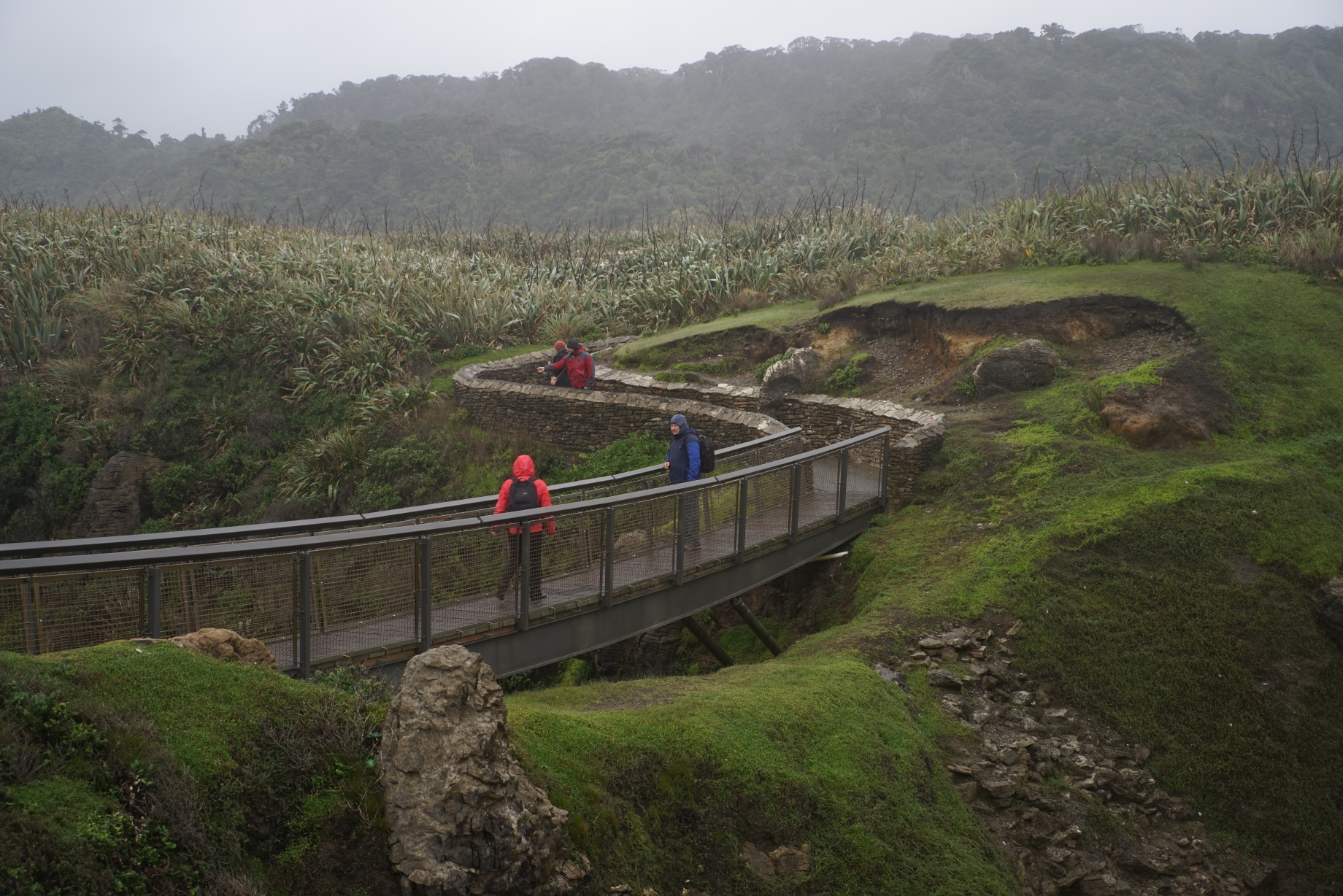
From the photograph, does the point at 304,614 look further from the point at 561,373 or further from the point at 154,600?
the point at 561,373

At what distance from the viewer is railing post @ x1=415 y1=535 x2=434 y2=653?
23.1ft

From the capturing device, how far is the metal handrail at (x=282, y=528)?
244 inches

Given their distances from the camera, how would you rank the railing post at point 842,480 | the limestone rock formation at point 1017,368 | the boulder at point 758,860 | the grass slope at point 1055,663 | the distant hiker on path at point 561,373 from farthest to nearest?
1. the distant hiker on path at point 561,373
2. the limestone rock formation at point 1017,368
3. the railing post at point 842,480
4. the grass slope at point 1055,663
5. the boulder at point 758,860

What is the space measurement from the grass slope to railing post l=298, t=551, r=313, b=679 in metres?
1.51

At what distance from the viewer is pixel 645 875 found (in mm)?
4695

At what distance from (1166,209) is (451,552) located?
1614 cm

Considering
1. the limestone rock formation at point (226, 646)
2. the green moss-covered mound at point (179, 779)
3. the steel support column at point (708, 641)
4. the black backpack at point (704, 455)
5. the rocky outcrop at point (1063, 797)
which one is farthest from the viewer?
the black backpack at point (704, 455)

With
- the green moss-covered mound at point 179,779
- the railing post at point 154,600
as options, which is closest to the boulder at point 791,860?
the green moss-covered mound at point 179,779

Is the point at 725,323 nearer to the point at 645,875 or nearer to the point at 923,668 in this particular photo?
the point at 923,668

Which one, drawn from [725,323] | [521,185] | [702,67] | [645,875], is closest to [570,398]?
[725,323]

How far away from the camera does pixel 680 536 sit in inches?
349

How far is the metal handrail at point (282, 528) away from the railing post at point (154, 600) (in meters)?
0.18

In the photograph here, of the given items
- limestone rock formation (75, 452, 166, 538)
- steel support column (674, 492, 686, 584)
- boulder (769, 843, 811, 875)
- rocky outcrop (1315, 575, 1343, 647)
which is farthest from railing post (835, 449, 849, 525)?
limestone rock formation (75, 452, 166, 538)

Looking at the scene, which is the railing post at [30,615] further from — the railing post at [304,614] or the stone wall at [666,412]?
the stone wall at [666,412]
